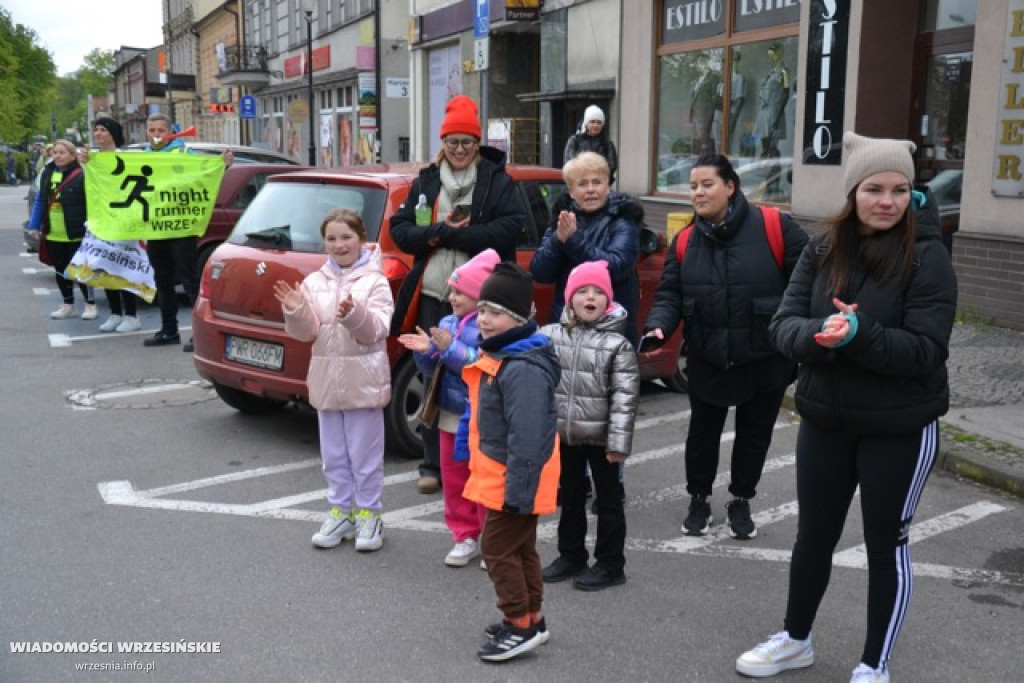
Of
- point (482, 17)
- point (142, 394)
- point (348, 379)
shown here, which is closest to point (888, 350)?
point (348, 379)

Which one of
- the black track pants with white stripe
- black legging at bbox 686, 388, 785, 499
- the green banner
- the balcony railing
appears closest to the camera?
the black track pants with white stripe

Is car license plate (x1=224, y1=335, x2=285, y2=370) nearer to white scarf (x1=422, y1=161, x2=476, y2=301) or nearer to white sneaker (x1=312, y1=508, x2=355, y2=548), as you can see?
white scarf (x1=422, y1=161, x2=476, y2=301)

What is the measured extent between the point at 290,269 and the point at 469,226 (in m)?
1.32

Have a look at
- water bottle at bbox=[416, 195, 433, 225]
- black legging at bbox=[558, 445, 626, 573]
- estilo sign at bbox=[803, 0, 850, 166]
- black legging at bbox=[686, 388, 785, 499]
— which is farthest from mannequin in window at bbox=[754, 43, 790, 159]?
black legging at bbox=[558, 445, 626, 573]

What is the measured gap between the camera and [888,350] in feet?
10.1

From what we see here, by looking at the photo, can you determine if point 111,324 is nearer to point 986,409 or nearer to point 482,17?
point 482,17

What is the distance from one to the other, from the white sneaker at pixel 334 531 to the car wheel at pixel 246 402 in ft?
7.41

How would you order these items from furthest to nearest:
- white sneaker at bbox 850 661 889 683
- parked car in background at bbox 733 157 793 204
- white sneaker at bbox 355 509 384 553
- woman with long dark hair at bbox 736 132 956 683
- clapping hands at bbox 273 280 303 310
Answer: parked car in background at bbox 733 157 793 204 < white sneaker at bbox 355 509 384 553 < clapping hands at bbox 273 280 303 310 < white sneaker at bbox 850 661 889 683 < woman with long dark hair at bbox 736 132 956 683

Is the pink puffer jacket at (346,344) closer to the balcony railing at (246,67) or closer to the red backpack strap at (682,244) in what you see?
the red backpack strap at (682,244)

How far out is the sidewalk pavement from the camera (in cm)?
576

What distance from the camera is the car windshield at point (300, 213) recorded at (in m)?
6.14

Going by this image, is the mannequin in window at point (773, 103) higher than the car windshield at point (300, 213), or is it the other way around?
the mannequin in window at point (773, 103)

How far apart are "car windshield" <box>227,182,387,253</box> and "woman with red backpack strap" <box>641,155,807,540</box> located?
2.06m

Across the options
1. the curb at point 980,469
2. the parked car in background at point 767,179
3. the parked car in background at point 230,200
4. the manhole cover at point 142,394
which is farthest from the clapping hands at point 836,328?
the parked car in background at point 767,179
